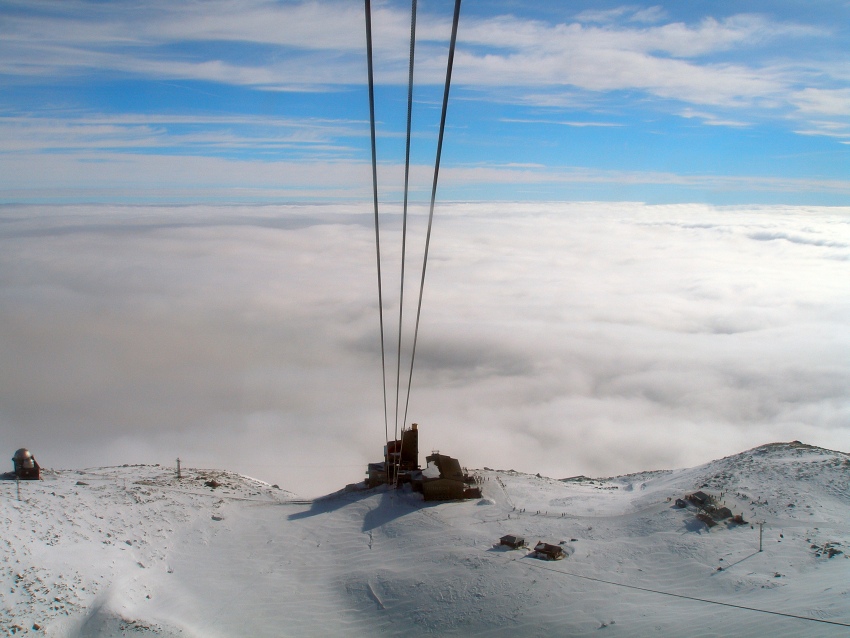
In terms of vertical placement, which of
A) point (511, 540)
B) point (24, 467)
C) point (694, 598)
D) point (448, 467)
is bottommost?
point (24, 467)

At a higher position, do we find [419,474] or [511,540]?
[511,540]

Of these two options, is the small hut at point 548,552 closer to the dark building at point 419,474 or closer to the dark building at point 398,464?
the dark building at point 419,474

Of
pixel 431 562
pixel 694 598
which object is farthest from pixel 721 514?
pixel 431 562

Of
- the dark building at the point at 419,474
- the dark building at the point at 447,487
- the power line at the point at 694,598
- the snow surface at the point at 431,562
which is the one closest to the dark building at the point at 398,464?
the dark building at the point at 419,474

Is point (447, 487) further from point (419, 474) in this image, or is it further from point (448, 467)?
point (419, 474)

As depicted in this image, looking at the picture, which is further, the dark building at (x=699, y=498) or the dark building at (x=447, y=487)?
the dark building at (x=447, y=487)

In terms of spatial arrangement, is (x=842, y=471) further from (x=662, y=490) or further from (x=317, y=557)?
(x=317, y=557)
